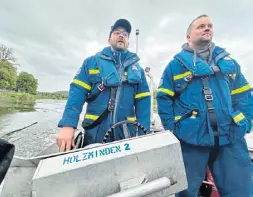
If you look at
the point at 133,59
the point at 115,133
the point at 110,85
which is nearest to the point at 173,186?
the point at 115,133

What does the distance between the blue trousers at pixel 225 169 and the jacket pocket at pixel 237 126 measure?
70 millimetres

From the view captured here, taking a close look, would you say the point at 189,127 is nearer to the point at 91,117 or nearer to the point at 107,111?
the point at 107,111

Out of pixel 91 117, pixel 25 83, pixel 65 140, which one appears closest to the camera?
pixel 65 140

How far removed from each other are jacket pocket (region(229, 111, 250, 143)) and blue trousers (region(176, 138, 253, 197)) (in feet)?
0.23

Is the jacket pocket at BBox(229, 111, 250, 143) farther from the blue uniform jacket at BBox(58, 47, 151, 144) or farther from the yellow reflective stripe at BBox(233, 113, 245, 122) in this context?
the blue uniform jacket at BBox(58, 47, 151, 144)

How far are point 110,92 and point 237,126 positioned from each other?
1208 mm

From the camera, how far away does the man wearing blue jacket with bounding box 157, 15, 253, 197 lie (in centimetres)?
177

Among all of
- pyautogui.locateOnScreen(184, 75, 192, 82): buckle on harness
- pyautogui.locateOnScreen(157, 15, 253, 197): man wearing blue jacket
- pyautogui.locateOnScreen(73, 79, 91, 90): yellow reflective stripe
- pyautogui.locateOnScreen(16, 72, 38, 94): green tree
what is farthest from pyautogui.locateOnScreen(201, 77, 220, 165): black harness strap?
pyautogui.locateOnScreen(16, 72, 38, 94): green tree

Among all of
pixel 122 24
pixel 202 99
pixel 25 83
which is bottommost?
pixel 202 99

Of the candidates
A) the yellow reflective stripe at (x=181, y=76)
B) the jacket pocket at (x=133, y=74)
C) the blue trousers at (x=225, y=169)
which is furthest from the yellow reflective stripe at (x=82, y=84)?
the blue trousers at (x=225, y=169)

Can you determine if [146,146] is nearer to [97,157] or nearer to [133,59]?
[97,157]

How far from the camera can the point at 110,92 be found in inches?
75.3

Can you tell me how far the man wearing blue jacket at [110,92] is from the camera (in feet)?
6.06

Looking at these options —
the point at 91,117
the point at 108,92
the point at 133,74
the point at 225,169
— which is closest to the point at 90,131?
the point at 91,117
